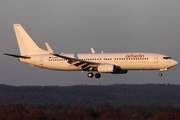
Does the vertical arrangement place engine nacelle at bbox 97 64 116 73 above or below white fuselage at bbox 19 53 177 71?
below

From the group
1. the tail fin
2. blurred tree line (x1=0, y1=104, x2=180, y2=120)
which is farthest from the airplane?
blurred tree line (x1=0, y1=104, x2=180, y2=120)

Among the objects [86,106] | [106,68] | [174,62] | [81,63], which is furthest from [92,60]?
[86,106]

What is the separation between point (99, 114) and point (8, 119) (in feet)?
69.2

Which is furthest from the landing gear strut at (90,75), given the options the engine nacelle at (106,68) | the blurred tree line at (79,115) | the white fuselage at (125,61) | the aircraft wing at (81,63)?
the blurred tree line at (79,115)

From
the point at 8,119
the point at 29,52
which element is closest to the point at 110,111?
the point at 8,119

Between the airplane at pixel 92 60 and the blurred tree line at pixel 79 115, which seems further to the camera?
the blurred tree line at pixel 79 115

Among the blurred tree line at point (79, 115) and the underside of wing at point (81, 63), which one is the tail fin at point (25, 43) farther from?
the blurred tree line at point (79, 115)

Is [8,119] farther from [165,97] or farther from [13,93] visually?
[165,97]

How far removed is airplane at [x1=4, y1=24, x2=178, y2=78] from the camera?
77500mm

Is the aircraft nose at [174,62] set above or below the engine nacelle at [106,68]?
above

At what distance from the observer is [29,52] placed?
86.9 meters

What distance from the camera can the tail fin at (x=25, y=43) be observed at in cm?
8681

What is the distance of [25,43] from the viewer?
8831cm

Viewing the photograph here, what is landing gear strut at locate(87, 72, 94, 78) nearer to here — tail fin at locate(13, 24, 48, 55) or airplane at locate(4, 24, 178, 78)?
airplane at locate(4, 24, 178, 78)
